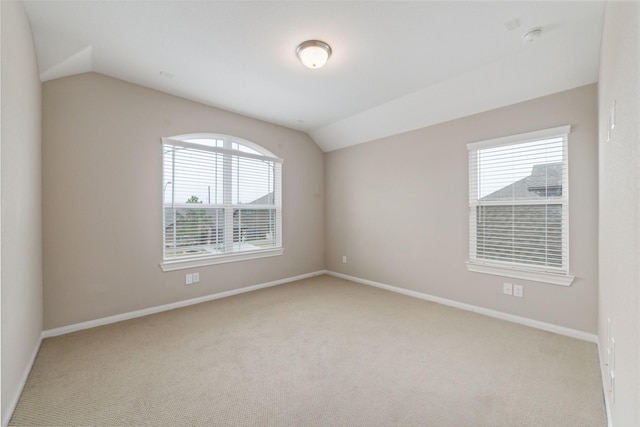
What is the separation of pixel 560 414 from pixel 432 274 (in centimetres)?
211

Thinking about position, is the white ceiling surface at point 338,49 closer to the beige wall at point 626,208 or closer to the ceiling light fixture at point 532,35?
the ceiling light fixture at point 532,35

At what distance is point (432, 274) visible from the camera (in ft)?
12.3

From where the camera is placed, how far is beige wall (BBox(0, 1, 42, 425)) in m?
1.61

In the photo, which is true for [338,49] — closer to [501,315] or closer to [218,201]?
[218,201]

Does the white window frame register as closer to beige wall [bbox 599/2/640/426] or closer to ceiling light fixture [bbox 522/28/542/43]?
ceiling light fixture [bbox 522/28/542/43]

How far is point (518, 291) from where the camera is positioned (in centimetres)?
302

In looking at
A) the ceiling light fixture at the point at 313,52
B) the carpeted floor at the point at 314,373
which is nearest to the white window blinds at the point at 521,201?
the carpeted floor at the point at 314,373

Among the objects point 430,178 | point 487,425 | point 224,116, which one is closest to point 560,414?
point 487,425

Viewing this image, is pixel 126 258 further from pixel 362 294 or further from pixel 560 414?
pixel 560 414

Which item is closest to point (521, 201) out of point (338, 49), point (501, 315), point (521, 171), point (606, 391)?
point (521, 171)

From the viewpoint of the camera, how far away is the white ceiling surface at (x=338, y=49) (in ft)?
6.61

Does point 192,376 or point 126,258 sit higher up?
point 126,258

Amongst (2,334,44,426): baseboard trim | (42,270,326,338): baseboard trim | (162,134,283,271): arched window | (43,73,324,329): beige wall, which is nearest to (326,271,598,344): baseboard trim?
(42,270,326,338): baseboard trim

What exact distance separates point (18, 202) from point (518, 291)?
452 centimetres
